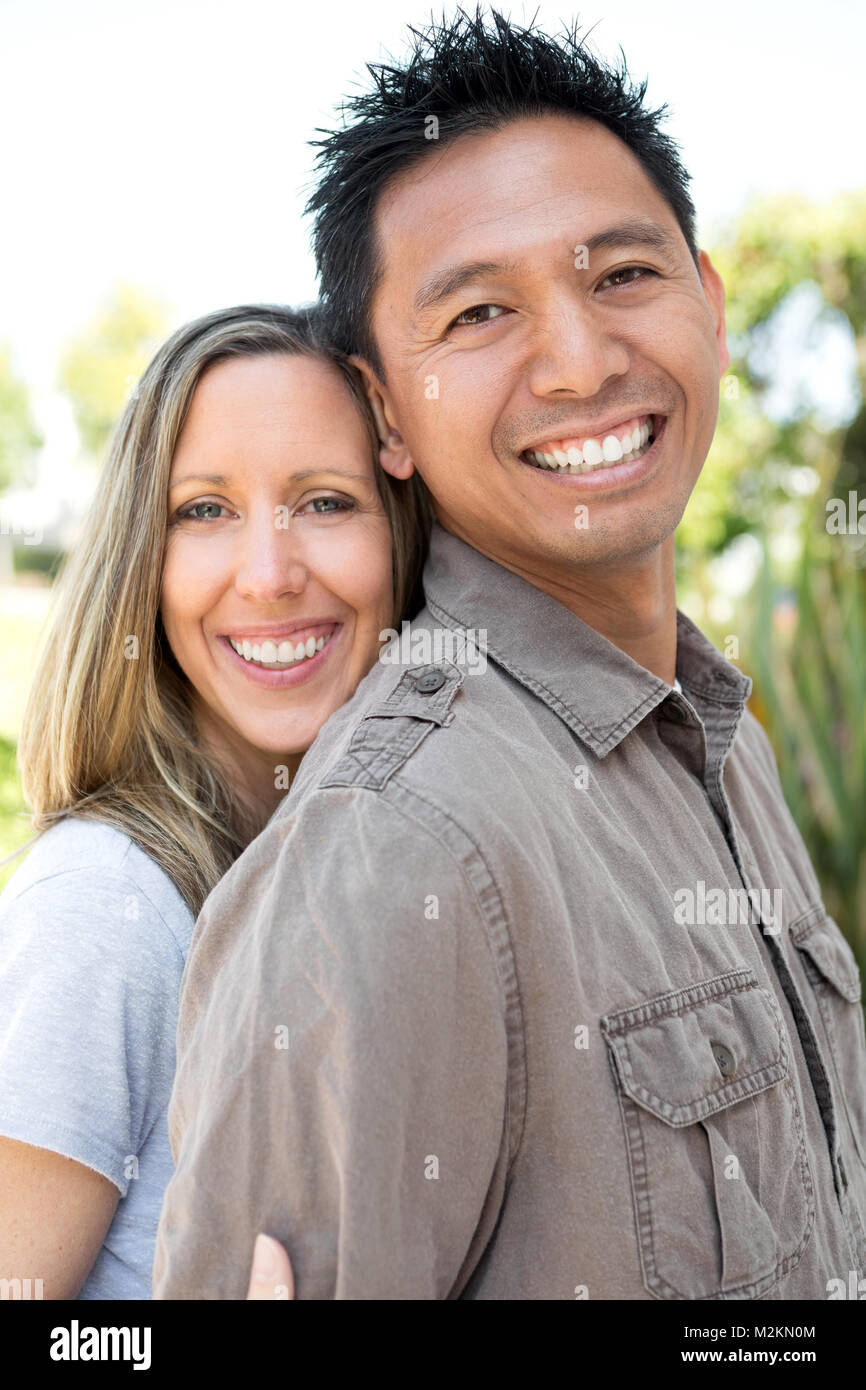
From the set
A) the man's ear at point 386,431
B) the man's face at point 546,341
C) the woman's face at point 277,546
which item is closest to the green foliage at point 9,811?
the woman's face at point 277,546

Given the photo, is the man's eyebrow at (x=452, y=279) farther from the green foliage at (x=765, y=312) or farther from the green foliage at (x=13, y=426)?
the green foliage at (x=13, y=426)

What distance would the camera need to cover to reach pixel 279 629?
212cm

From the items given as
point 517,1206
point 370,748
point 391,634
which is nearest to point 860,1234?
point 517,1206

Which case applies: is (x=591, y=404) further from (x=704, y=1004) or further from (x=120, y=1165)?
(x=120, y=1165)

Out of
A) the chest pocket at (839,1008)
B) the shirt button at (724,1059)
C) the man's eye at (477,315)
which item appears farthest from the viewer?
the chest pocket at (839,1008)

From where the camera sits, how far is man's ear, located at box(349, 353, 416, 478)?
2045mm

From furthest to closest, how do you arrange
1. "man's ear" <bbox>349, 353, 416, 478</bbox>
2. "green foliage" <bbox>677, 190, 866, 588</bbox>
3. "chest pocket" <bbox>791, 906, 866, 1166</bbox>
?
"green foliage" <bbox>677, 190, 866, 588</bbox>, "man's ear" <bbox>349, 353, 416, 478</bbox>, "chest pocket" <bbox>791, 906, 866, 1166</bbox>

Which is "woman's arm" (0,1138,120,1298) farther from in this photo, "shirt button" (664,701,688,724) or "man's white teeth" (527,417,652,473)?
"man's white teeth" (527,417,652,473)

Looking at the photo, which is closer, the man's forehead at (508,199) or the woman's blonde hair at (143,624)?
the man's forehead at (508,199)

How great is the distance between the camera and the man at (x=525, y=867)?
4.28 feet

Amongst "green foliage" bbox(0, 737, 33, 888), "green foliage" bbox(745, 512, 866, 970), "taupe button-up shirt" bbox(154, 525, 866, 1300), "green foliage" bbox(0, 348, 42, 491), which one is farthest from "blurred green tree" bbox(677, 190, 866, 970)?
"green foliage" bbox(0, 348, 42, 491)

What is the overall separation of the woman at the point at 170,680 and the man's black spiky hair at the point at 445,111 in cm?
25

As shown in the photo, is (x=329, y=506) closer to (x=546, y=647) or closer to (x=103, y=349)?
(x=546, y=647)

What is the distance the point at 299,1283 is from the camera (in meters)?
1.29
